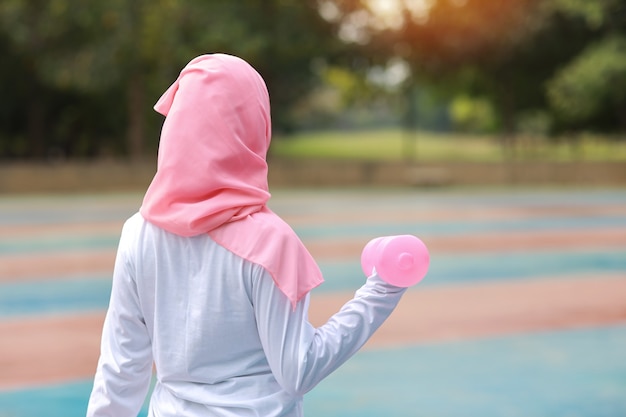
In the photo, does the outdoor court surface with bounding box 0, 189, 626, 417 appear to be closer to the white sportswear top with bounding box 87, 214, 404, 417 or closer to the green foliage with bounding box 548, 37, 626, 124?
the white sportswear top with bounding box 87, 214, 404, 417

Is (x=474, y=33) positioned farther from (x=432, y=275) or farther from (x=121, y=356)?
(x=121, y=356)

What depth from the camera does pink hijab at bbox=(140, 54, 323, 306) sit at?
77.7 inches

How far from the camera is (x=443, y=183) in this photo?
2850cm

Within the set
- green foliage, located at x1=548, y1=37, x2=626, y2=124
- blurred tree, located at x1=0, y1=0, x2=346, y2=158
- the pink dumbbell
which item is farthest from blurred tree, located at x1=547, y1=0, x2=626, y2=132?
the pink dumbbell

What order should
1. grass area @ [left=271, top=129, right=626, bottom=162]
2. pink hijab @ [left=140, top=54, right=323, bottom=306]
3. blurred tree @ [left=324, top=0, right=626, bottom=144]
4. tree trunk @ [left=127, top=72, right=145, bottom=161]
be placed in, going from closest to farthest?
pink hijab @ [left=140, top=54, right=323, bottom=306] → tree trunk @ [left=127, top=72, right=145, bottom=161] → blurred tree @ [left=324, top=0, right=626, bottom=144] → grass area @ [left=271, top=129, right=626, bottom=162]

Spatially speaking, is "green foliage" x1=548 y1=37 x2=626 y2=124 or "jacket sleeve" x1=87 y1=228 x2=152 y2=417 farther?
"green foliage" x1=548 y1=37 x2=626 y2=124

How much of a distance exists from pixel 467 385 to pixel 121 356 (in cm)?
385

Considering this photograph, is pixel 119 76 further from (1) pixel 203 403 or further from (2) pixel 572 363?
(1) pixel 203 403

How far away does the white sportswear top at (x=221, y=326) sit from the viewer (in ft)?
6.56

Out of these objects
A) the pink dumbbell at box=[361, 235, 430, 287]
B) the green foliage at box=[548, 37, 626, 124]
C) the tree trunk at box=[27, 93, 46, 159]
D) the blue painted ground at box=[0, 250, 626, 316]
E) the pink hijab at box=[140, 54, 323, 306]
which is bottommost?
the blue painted ground at box=[0, 250, 626, 316]

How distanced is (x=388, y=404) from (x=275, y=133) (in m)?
29.7

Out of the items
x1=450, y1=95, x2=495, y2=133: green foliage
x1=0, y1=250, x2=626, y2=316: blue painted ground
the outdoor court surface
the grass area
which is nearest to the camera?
the outdoor court surface

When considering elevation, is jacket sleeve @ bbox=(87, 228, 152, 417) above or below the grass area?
above

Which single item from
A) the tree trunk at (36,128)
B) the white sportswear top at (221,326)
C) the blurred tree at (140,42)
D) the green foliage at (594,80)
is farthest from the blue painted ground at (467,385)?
the tree trunk at (36,128)
